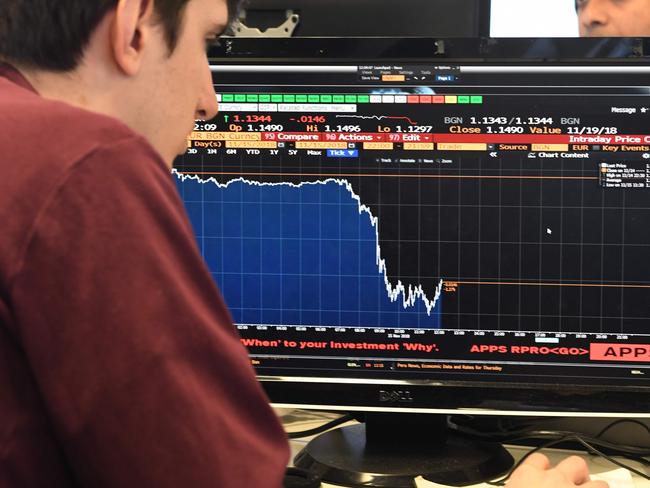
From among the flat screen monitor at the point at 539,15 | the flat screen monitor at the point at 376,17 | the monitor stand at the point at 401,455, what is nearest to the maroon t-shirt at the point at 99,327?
the monitor stand at the point at 401,455

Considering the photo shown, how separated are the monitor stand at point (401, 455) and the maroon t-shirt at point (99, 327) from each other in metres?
0.55

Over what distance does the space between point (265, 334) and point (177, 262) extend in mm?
598

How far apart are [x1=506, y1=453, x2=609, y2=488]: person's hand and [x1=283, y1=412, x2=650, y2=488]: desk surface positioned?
10 centimetres

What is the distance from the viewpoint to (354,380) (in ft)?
3.75

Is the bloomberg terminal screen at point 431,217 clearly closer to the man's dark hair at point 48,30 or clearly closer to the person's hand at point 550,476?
the person's hand at point 550,476

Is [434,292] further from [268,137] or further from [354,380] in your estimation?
[268,137]

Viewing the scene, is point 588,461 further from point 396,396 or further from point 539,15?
point 539,15

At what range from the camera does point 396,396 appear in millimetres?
1133

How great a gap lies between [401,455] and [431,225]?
11.8 inches

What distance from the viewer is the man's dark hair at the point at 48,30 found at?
0.67 metres

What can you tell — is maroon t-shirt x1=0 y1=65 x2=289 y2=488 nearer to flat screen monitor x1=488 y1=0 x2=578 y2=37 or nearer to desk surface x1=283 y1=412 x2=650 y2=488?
desk surface x1=283 y1=412 x2=650 y2=488

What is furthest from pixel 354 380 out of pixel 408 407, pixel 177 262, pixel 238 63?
pixel 177 262

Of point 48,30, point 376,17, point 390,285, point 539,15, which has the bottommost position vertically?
point 390,285

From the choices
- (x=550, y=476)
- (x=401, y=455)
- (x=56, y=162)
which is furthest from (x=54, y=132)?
(x=401, y=455)
